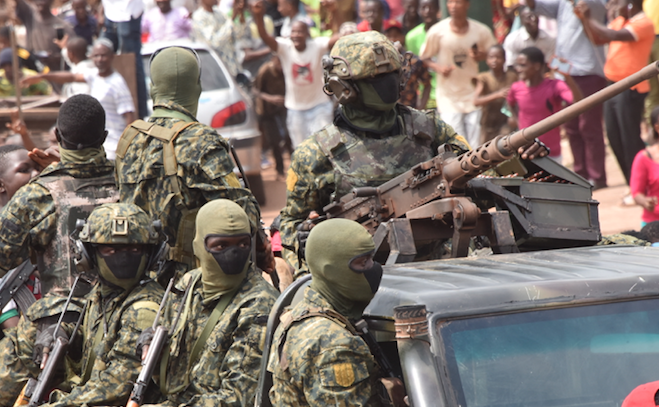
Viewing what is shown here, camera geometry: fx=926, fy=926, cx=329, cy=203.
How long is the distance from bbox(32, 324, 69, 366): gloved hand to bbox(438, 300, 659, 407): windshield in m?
2.46

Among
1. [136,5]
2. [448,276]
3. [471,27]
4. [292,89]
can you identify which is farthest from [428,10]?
[448,276]

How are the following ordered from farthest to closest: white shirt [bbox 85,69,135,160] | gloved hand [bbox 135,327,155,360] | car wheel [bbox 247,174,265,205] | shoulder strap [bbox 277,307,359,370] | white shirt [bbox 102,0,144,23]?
car wheel [bbox 247,174,265,205], white shirt [bbox 102,0,144,23], white shirt [bbox 85,69,135,160], gloved hand [bbox 135,327,155,360], shoulder strap [bbox 277,307,359,370]

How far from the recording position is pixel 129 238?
4516mm

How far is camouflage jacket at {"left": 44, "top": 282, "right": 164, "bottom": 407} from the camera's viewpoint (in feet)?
14.0

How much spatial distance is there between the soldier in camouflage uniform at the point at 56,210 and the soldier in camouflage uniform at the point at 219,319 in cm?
100

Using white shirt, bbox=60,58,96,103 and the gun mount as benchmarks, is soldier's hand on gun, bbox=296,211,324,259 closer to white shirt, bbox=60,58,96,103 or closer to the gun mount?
the gun mount

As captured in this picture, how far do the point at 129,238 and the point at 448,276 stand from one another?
188cm

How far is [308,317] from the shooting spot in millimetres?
3189

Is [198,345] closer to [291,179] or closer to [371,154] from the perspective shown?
[291,179]

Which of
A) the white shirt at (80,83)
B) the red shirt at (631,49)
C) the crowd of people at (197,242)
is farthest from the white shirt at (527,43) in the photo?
the white shirt at (80,83)

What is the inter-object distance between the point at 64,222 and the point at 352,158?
166 cm

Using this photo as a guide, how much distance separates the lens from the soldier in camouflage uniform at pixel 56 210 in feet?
16.1

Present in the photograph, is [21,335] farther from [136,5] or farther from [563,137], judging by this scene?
[563,137]

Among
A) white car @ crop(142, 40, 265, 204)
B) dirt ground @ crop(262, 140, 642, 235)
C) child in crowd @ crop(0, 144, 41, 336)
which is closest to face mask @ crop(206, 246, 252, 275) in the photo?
Result: child in crowd @ crop(0, 144, 41, 336)
